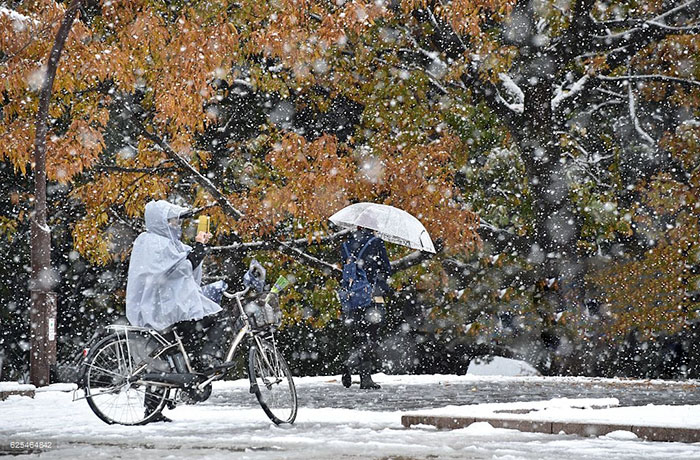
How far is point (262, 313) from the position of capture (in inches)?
332

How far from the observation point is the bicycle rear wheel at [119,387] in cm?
794

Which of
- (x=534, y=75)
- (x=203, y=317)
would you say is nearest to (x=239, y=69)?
(x=534, y=75)

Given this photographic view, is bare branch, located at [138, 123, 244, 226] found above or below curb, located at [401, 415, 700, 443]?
above

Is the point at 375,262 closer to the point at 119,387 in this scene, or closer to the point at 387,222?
the point at 387,222

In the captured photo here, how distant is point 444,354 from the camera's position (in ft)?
66.9

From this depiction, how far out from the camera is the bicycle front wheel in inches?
325

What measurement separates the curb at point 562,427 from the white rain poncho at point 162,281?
205 cm

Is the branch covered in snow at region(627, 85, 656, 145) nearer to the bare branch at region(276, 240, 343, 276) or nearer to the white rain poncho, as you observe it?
the bare branch at region(276, 240, 343, 276)

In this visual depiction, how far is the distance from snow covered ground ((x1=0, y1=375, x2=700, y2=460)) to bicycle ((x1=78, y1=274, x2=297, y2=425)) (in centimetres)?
17

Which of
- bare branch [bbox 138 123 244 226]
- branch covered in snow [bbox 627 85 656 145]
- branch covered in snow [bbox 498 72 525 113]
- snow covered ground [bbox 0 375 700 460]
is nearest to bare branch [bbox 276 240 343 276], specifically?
bare branch [bbox 138 123 244 226]

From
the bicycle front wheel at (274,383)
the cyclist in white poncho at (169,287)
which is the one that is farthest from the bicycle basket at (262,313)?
the cyclist in white poncho at (169,287)

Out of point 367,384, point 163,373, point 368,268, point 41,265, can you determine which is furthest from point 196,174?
point 163,373

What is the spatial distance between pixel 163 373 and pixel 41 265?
6.80 meters

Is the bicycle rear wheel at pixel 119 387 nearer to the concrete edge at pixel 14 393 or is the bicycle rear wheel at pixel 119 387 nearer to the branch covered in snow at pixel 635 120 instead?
the concrete edge at pixel 14 393
